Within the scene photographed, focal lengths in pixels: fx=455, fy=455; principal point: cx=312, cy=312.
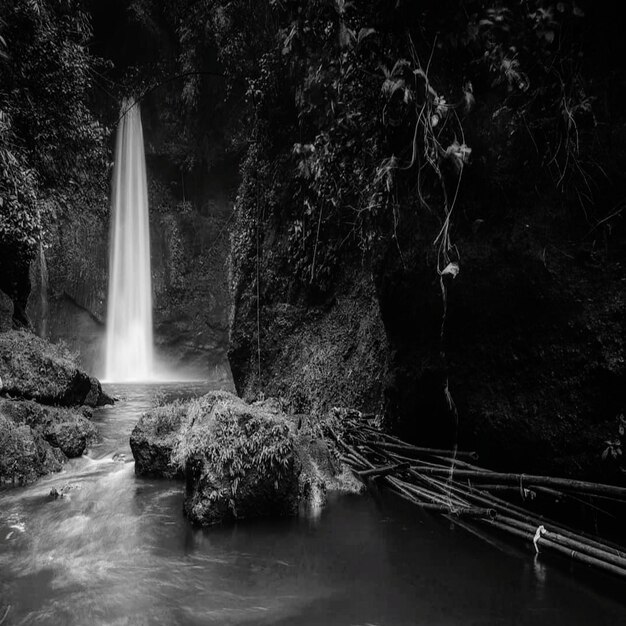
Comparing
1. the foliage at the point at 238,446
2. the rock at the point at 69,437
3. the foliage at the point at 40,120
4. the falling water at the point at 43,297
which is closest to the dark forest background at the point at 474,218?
the foliage at the point at 238,446

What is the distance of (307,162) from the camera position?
17.5 feet

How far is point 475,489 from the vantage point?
3.44 metres

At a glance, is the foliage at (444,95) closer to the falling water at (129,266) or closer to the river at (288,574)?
the river at (288,574)

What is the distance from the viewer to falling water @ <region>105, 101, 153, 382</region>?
23.0 meters

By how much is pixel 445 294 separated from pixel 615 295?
115 centimetres

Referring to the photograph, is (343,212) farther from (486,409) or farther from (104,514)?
(104,514)

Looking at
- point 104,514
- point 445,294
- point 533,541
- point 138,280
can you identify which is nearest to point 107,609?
point 104,514

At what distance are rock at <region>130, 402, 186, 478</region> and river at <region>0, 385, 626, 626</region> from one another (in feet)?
3.37

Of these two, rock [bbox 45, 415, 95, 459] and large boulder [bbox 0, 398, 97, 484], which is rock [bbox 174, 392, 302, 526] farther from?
rock [bbox 45, 415, 95, 459]

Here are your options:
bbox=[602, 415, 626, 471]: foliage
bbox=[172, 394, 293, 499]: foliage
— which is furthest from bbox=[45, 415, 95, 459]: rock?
bbox=[602, 415, 626, 471]: foliage

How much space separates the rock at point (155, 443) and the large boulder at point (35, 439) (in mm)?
1163

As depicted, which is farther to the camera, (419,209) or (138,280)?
(138,280)

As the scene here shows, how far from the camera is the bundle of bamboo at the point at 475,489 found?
266 centimetres

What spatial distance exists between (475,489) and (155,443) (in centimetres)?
373
